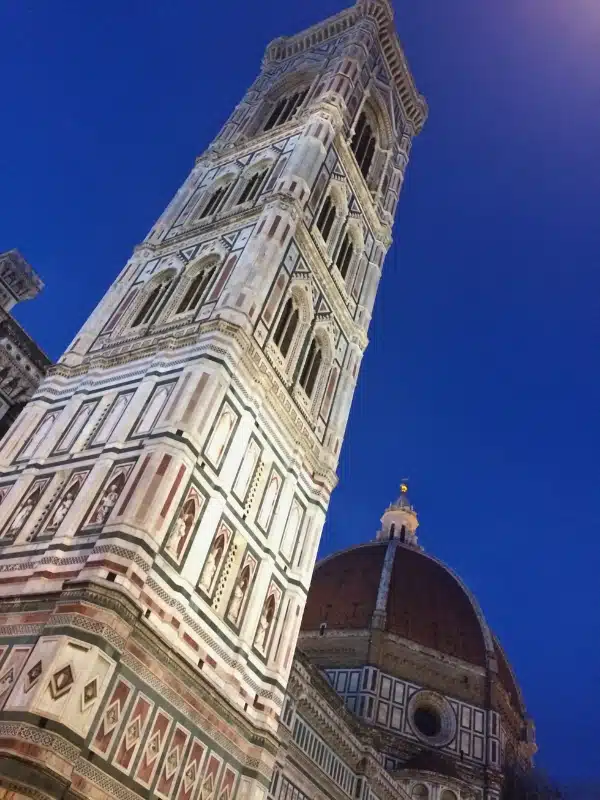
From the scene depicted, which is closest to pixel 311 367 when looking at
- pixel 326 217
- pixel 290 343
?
pixel 290 343

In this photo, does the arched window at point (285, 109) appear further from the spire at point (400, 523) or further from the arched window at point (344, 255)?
the spire at point (400, 523)

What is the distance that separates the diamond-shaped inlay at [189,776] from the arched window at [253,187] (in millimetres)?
12992

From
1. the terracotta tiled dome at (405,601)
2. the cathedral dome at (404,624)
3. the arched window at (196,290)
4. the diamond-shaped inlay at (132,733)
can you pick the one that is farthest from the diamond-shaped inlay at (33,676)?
the terracotta tiled dome at (405,601)

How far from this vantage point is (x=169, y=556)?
37.3 ft

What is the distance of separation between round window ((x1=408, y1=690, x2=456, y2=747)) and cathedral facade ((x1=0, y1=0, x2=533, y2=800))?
8.98 metres

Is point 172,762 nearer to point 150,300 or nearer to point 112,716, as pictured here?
point 112,716

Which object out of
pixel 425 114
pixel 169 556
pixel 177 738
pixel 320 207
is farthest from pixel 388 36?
pixel 177 738

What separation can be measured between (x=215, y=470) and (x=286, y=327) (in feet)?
16.0

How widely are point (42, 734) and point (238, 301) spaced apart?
860 cm

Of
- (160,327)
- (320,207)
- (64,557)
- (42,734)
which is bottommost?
(42,734)

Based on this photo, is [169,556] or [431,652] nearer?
[169,556]

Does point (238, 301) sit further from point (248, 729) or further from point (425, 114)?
point (425, 114)

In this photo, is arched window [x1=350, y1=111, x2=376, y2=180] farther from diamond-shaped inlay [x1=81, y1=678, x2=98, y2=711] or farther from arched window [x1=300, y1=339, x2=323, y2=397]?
diamond-shaped inlay [x1=81, y1=678, x2=98, y2=711]

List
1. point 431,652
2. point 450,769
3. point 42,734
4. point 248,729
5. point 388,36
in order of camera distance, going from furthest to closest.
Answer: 1. point 431,652
2. point 450,769
3. point 388,36
4. point 248,729
5. point 42,734
